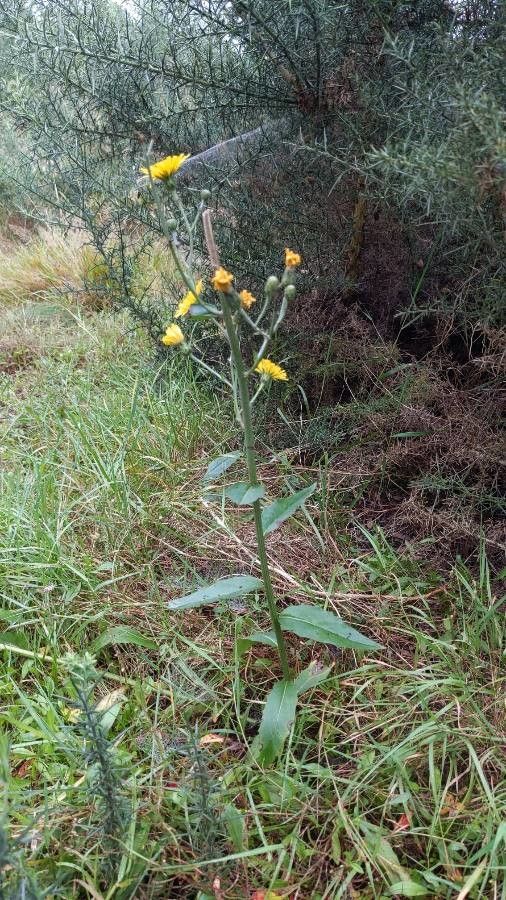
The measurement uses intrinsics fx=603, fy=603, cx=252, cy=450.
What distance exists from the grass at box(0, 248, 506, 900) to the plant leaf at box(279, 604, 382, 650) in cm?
23

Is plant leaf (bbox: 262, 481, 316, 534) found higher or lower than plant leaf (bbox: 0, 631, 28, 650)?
higher

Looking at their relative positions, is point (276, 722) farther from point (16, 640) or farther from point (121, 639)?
point (16, 640)

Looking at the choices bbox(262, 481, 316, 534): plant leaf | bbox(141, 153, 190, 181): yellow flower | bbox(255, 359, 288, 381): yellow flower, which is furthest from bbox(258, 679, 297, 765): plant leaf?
bbox(141, 153, 190, 181): yellow flower

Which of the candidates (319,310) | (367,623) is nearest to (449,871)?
(367,623)

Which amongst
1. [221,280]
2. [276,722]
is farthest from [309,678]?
[221,280]

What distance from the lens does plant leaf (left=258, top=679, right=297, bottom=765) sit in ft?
4.03

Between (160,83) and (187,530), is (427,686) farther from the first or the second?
(160,83)

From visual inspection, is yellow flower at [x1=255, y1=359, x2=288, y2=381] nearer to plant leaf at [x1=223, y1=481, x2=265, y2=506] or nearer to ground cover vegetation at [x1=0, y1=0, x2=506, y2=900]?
ground cover vegetation at [x1=0, y1=0, x2=506, y2=900]

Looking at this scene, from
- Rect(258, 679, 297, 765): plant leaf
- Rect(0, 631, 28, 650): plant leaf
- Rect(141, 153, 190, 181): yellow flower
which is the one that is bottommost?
Rect(0, 631, 28, 650): plant leaf

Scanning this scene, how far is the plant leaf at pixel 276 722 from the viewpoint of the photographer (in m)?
1.23

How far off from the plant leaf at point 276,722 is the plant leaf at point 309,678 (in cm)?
4

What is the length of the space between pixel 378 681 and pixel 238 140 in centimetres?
196

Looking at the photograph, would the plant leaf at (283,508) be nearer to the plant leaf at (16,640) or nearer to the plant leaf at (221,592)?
the plant leaf at (221,592)

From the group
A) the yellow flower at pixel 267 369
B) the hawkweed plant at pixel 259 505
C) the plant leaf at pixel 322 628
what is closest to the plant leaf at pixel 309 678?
the hawkweed plant at pixel 259 505
